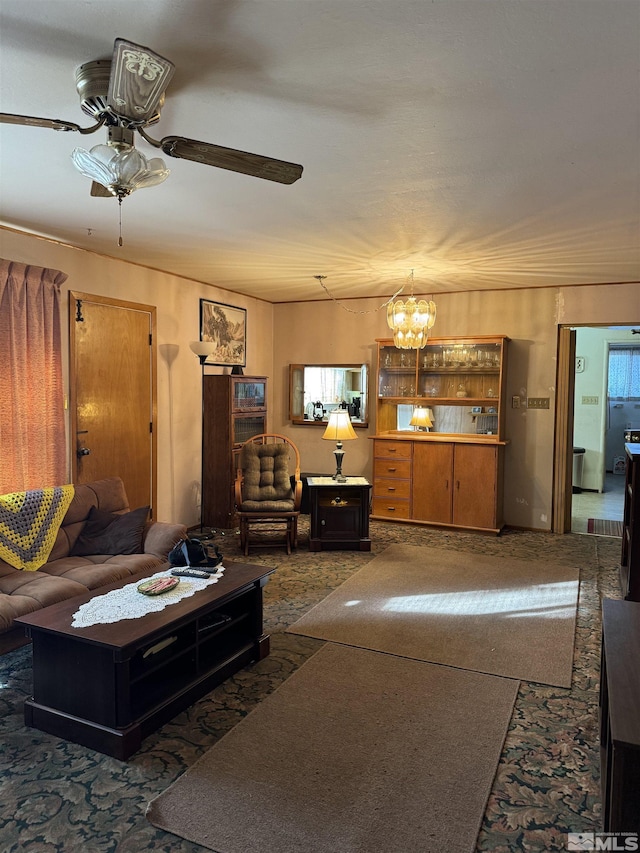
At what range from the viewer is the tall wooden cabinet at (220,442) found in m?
6.06

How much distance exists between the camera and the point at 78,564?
3594 millimetres

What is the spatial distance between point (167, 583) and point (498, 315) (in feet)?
15.5

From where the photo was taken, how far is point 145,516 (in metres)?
3.97

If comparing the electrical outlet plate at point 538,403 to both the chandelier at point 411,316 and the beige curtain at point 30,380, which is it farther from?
the beige curtain at point 30,380

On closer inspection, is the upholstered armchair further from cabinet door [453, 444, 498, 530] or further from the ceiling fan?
the ceiling fan

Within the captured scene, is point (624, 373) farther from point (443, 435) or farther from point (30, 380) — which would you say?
point (30, 380)

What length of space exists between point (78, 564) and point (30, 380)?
1445mm

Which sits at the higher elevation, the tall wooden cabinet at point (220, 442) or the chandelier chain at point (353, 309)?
the chandelier chain at point (353, 309)

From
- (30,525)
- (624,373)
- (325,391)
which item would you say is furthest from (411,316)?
(624,373)

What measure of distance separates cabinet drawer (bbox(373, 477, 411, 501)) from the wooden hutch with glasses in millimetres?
11

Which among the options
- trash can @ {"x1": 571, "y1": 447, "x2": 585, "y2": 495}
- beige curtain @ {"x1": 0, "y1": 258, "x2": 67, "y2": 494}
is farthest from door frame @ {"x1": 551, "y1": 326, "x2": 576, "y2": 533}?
beige curtain @ {"x1": 0, "y1": 258, "x2": 67, "y2": 494}

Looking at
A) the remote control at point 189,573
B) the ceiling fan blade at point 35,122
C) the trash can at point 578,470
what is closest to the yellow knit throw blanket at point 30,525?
the remote control at point 189,573

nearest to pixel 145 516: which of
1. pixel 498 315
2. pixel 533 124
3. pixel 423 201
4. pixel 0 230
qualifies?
pixel 0 230

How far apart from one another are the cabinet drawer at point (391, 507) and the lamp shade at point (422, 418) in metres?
0.92
